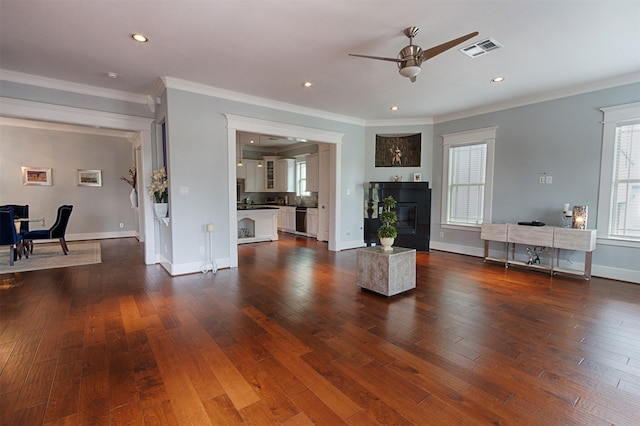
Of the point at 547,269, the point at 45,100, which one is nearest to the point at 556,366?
the point at 547,269

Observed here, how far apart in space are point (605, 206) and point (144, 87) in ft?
23.7

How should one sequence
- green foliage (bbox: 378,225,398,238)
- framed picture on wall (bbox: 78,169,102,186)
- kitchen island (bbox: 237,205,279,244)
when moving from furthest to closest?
framed picture on wall (bbox: 78,169,102,186) → kitchen island (bbox: 237,205,279,244) → green foliage (bbox: 378,225,398,238)

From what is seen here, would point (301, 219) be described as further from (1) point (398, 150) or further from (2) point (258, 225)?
(1) point (398, 150)

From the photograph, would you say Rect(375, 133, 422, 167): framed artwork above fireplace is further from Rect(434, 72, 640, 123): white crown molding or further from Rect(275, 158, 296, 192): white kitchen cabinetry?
Rect(275, 158, 296, 192): white kitchen cabinetry

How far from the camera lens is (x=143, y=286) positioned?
4.00 m

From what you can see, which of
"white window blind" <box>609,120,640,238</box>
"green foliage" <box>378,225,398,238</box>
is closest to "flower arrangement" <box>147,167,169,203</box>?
"green foliage" <box>378,225,398,238</box>

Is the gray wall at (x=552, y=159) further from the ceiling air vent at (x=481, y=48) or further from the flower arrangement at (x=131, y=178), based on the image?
the flower arrangement at (x=131, y=178)

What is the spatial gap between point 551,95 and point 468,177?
6.17ft

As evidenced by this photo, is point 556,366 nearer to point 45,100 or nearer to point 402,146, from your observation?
point 402,146

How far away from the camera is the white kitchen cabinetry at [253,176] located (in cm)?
971

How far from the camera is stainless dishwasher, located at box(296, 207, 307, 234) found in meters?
8.63

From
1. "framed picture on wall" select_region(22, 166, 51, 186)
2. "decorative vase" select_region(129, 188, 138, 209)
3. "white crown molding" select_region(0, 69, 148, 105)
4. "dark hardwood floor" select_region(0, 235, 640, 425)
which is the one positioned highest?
"white crown molding" select_region(0, 69, 148, 105)

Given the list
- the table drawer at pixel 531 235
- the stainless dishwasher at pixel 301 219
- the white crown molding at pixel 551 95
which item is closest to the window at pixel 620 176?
the white crown molding at pixel 551 95

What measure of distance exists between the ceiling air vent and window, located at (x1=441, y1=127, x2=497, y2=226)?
2571 millimetres
